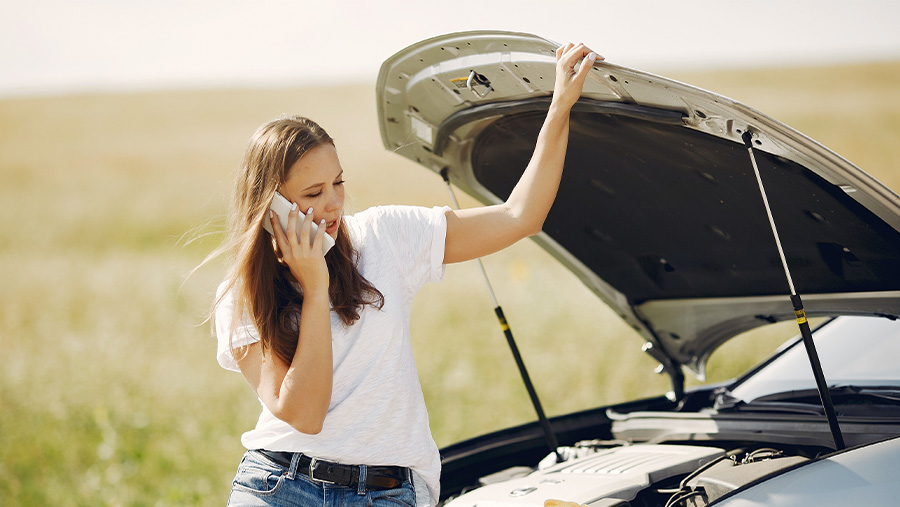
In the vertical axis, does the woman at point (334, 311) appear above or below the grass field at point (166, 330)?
below

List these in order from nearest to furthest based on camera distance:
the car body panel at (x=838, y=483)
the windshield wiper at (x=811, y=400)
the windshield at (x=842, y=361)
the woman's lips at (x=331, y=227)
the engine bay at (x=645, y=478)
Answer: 1. the car body panel at (x=838, y=483)
2. the woman's lips at (x=331, y=227)
3. the engine bay at (x=645, y=478)
4. the windshield wiper at (x=811, y=400)
5. the windshield at (x=842, y=361)

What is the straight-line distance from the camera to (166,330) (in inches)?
441

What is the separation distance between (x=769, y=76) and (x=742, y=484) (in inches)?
1348

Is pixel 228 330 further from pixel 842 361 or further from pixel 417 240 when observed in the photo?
pixel 842 361

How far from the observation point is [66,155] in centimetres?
2286

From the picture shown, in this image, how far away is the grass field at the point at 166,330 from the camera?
6.55m

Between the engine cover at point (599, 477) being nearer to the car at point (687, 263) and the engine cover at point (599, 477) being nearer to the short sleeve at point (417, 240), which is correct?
the car at point (687, 263)

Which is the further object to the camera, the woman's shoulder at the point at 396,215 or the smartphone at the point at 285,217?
the woman's shoulder at the point at 396,215

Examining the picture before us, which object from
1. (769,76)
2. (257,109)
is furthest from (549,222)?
(769,76)

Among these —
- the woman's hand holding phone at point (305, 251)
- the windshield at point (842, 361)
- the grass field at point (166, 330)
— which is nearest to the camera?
the woman's hand holding phone at point (305, 251)

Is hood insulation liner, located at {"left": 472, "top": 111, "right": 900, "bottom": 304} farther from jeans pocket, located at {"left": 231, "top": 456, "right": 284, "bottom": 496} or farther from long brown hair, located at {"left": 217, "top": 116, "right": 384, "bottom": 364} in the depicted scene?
jeans pocket, located at {"left": 231, "top": 456, "right": 284, "bottom": 496}

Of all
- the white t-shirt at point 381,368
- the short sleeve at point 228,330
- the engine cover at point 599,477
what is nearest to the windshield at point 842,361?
the engine cover at point 599,477

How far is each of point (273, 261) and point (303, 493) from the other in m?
0.68

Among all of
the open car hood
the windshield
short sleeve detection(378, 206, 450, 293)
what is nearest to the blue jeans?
short sleeve detection(378, 206, 450, 293)
